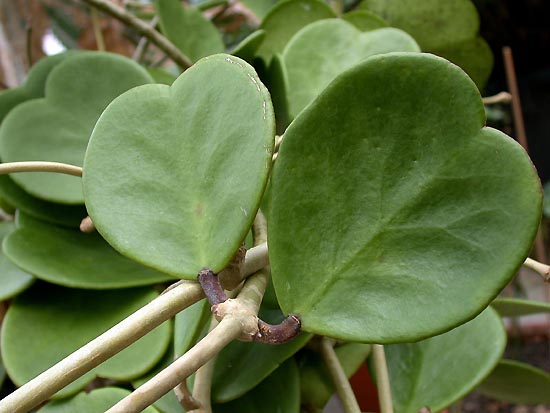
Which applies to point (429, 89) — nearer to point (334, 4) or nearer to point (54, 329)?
point (54, 329)

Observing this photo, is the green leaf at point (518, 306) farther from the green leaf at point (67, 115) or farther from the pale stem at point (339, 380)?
the green leaf at point (67, 115)

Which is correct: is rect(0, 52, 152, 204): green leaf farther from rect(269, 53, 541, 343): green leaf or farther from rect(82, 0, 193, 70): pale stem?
rect(269, 53, 541, 343): green leaf

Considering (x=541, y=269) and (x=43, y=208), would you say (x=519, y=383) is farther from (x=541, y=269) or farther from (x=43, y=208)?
(x=43, y=208)

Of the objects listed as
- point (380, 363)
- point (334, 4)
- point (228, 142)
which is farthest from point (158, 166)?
point (334, 4)

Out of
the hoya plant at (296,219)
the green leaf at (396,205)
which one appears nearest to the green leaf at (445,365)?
the hoya plant at (296,219)

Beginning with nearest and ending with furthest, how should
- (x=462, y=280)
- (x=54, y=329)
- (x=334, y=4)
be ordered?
(x=462, y=280) → (x=54, y=329) → (x=334, y=4)
